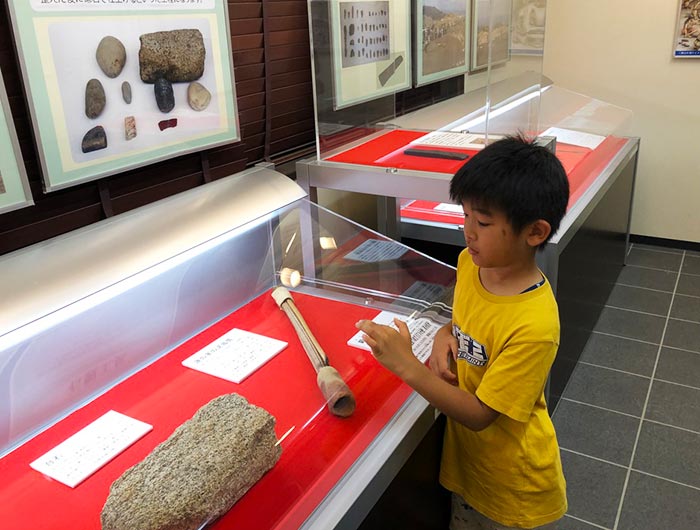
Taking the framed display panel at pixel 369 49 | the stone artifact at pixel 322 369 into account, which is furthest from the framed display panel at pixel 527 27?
the stone artifact at pixel 322 369

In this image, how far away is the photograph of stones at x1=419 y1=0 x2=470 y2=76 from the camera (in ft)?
8.71

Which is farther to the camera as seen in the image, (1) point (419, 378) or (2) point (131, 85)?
(2) point (131, 85)

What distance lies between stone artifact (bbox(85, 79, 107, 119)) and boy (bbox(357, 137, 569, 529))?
0.86 m

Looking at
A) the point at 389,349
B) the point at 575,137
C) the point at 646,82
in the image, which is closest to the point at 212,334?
the point at 389,349

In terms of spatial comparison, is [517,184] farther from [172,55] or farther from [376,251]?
[172,55]

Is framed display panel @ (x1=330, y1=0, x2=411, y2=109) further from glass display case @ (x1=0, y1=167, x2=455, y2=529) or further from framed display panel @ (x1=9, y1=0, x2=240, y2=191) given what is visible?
glass display case @ (x1=0, y1=167, x2=455, y2=529)

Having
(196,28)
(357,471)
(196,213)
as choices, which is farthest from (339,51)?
(357,471)

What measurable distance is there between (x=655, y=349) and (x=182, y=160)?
2.44 metres

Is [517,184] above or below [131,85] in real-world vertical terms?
below

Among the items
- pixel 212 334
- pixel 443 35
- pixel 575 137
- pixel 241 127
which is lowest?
pixel 212 334

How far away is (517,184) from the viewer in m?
1.12

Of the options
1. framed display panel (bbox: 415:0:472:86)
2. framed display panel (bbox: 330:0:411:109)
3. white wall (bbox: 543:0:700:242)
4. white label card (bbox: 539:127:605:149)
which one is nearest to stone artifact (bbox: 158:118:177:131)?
framed display panel (bbox: 330:0:411:109)

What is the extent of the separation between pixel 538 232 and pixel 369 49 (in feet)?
4.75

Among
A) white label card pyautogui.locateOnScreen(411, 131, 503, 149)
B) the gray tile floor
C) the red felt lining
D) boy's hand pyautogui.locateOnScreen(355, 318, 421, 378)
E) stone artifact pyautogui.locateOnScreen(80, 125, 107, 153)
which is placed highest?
stone artifact pyautogui.locateOnScreen(80, 125, 107, 153)
